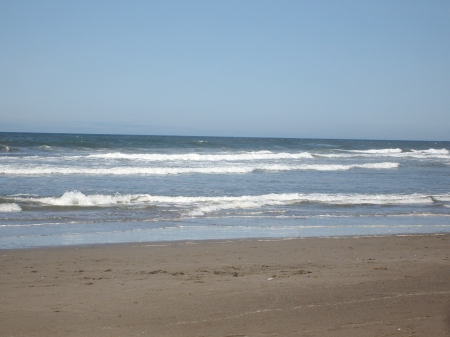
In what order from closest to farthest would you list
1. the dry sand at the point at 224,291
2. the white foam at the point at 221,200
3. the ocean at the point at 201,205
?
the dry sand at the point at 224,291 → the ocean at the point at 201,205 → the white foam at the point at 221,200

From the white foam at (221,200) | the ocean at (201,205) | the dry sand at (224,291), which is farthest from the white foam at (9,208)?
the dry sand at (224,291)

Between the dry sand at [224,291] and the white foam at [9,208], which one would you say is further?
the white foam at [9,208]

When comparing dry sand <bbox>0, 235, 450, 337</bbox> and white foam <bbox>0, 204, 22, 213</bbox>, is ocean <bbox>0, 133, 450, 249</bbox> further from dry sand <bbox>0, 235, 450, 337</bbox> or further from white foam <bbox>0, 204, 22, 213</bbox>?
dry sand <bbox>0, 235, 450, 337</bbox>

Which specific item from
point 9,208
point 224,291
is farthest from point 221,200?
point 224,291

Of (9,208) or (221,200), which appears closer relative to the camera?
(9,208)

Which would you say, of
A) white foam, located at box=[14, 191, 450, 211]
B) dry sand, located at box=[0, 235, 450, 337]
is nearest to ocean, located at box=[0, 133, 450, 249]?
white foam, located at box=[14, 191, 450, 211]

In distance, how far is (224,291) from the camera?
574 centimetres

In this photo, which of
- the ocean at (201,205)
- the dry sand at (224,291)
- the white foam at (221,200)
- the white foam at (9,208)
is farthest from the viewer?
the white foam at (221,200)

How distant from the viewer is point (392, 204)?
50.5ft

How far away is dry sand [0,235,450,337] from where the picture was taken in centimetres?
463

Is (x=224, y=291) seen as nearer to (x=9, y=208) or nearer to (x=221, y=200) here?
(x=9, y=208)

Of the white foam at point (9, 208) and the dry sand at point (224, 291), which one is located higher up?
the dry sand at point (224, 291)

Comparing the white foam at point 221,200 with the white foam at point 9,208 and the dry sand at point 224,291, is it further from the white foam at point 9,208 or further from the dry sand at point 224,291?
the dry sand at point 224,291

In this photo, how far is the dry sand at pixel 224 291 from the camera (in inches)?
182
